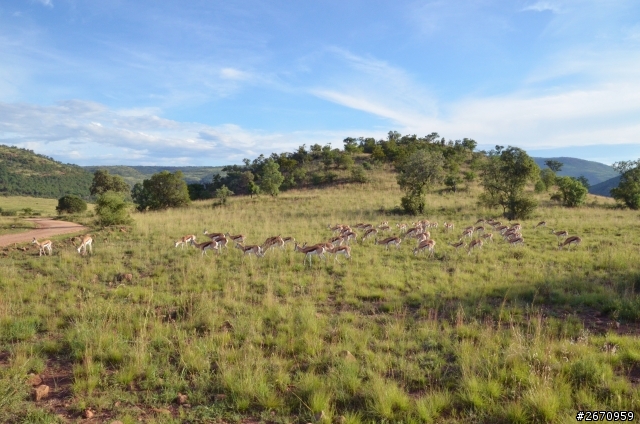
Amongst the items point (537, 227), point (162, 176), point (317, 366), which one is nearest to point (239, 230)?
point (317, 366)

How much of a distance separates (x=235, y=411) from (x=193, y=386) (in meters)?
0.95

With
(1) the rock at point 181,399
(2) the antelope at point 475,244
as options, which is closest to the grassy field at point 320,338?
(1) the rock at point 181,399

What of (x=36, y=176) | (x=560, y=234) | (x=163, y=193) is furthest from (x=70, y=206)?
(x=36, y=176)

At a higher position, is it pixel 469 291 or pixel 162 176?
pixel 162 176

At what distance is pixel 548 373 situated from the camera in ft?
18.0

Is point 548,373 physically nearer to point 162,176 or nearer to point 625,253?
point 625,253

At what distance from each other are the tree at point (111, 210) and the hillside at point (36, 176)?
119832mm

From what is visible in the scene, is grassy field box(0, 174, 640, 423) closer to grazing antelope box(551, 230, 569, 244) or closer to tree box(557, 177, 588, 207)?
grazing antelope box(551, 230, 569, 244)

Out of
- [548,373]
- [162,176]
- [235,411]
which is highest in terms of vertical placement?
[162,176]

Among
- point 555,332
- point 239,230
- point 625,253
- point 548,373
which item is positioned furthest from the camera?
point 239,230

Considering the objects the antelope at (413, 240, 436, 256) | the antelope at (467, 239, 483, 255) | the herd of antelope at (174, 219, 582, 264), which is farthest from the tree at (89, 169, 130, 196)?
the antelope at (467, 239, 483, 255)

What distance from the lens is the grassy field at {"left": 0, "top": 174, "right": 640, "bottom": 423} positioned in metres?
5.04

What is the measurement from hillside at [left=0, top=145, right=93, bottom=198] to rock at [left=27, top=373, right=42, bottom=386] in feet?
457

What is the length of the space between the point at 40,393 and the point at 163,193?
37749mm
